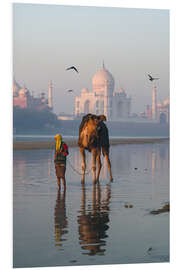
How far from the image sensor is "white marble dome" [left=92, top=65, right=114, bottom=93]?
6235 inches

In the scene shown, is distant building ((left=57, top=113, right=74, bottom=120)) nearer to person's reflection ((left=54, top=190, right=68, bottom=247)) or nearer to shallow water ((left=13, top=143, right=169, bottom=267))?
shallow water ((left=13, top=143, right=169, bottom=267))

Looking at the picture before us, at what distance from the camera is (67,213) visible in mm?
11023

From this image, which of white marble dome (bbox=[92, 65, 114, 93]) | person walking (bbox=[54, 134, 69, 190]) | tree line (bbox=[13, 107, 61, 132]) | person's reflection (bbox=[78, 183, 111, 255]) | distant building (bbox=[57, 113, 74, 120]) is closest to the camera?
person's reflection (bbox=[78, 183, 111, 255])

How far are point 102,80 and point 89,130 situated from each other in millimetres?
146063

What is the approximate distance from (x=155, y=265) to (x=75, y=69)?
5629 millimetres

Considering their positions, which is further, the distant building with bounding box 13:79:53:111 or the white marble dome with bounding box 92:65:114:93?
Answer: the white marble dome with bounding box 92:65:114:93

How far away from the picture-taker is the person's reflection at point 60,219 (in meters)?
8.87

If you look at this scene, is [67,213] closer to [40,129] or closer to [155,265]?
[155,265]

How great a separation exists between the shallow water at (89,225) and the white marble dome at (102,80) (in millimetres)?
142378

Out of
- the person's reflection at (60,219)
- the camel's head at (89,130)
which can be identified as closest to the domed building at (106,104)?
the camel's head at (89,130)

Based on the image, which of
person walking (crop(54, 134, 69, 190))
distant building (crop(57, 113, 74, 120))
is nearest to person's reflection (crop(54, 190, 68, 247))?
person walking (crop(54, 134, 69, 190))

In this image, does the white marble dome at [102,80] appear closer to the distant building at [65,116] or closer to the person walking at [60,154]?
the distant building at [65,116]

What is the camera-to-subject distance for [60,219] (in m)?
10.4
